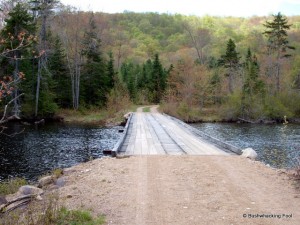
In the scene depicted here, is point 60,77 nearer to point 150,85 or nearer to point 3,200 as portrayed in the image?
point 150,85

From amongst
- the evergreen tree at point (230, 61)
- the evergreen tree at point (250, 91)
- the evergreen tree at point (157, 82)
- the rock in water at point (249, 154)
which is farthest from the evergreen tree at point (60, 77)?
the rock in water at point (249, 154)

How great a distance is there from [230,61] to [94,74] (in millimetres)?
21933

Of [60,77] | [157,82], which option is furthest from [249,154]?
[157,82]

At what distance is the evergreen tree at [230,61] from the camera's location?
2110 inches

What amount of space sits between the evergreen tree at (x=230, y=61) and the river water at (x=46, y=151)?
3193cm

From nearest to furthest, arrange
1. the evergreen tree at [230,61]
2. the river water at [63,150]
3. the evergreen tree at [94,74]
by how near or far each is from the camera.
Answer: the river water at [63,150] < the evergreen tree at [94,74] < the evergreen tree at [230,61]

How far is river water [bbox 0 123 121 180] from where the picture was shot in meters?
15.1

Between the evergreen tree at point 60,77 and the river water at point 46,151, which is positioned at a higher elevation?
the evergreen tree at point 60,77

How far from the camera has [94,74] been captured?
48031mm

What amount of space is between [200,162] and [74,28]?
38.2 metres

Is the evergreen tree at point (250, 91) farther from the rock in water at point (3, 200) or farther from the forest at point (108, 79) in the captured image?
the rock in water at point (3, 200)

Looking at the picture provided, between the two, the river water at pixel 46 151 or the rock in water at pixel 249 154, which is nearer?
the rock in water at pixel 249 154

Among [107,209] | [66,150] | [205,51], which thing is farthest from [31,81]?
[205,51]

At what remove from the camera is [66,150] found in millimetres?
19859
